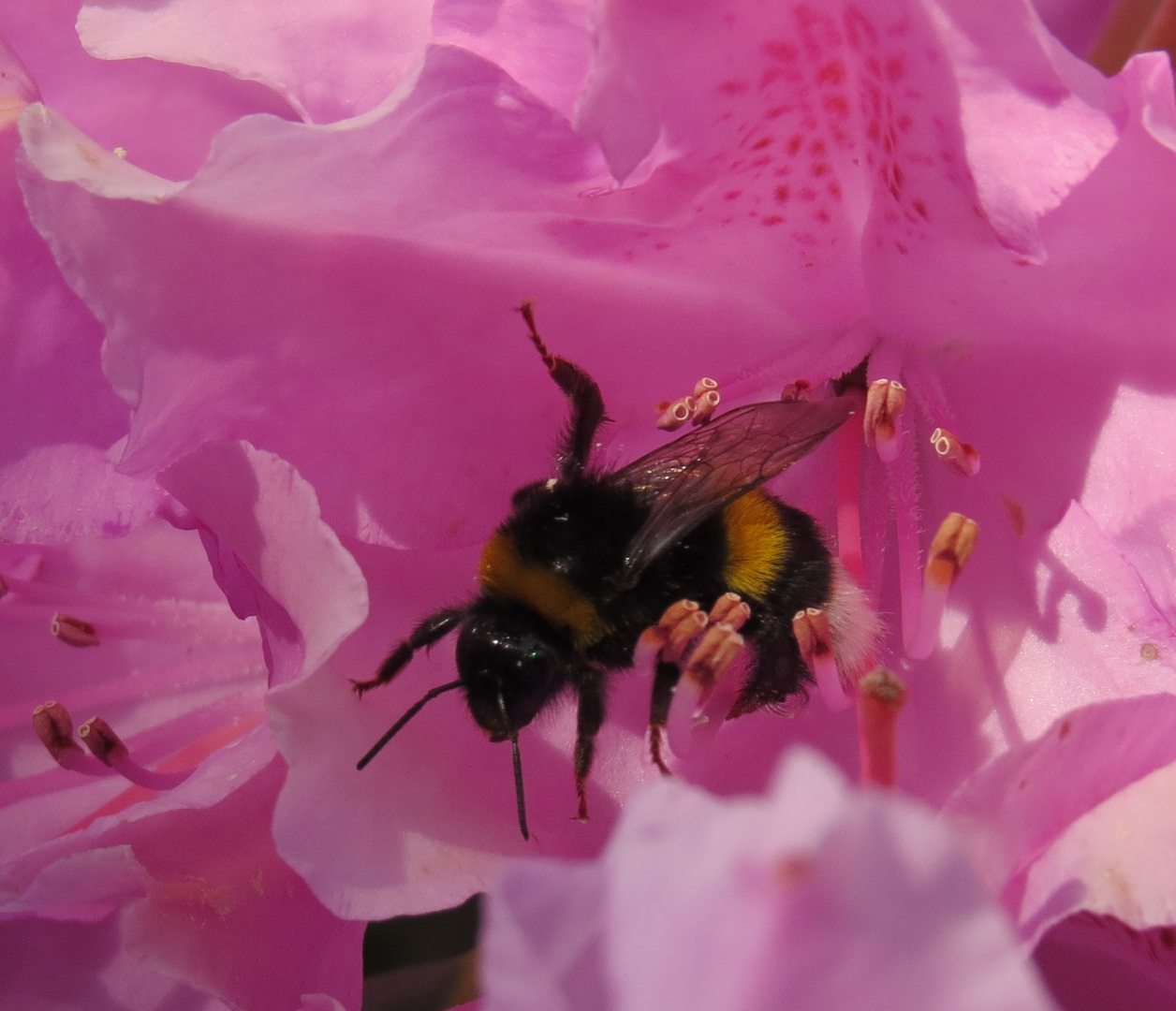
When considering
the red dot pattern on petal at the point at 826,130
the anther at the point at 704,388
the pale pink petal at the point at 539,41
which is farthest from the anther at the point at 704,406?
the pale pink petal at the point at 539,41

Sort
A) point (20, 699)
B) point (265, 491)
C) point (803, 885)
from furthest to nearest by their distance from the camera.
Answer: point (20, 699)
point (265, 491)
point (803, 885)

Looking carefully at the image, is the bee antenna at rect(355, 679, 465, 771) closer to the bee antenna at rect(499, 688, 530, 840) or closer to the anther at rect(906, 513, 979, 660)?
the bee antenna at rect(499, 688, 530, 840)

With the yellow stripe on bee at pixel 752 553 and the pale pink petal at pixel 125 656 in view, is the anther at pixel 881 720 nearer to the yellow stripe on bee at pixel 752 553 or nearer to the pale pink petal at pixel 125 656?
the yellow stripe on bee at pixel 752 553

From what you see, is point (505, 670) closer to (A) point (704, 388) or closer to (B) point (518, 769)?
(B) point (518, 769)

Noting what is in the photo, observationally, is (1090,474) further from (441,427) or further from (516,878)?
(516,878)

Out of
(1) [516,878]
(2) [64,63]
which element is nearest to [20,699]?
(2) [64,63]

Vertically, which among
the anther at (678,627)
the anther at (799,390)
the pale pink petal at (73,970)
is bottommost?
the pale pink petal at (73,970)

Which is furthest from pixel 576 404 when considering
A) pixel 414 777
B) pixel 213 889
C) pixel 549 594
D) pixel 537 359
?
pixel 213 889
